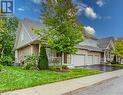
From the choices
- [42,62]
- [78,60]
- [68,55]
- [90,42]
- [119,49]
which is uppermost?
[90,42]

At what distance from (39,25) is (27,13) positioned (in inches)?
403

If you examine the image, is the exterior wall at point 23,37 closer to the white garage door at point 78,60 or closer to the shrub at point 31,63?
the shrub at point 31,63

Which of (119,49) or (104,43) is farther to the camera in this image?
(119,49)

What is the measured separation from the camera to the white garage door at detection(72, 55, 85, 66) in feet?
125

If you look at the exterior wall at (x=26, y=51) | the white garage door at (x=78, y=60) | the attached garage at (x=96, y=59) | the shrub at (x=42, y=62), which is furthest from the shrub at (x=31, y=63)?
the attached garage at (x=96, y=59)

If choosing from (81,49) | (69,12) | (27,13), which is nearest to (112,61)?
(81,49)

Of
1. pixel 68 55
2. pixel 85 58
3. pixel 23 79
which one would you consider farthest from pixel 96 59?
pixel 23 79

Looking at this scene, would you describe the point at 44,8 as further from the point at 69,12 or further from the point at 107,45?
the point at 107,45

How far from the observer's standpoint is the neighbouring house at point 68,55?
32438 millimetres

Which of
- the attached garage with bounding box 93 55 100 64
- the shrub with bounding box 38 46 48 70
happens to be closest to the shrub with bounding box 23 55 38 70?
the shrub with bounding box 38 46 48 70

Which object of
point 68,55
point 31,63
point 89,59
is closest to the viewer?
point 31,63

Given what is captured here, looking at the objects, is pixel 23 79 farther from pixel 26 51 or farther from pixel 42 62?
pixel 26 51

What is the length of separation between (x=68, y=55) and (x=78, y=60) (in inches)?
170

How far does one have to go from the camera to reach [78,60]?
3941cm
